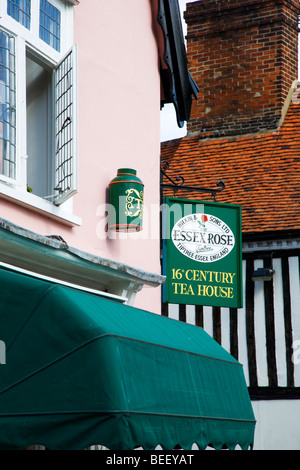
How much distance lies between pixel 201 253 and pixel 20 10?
4380 millimetres

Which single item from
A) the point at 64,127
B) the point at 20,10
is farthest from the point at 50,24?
the point at 64,127

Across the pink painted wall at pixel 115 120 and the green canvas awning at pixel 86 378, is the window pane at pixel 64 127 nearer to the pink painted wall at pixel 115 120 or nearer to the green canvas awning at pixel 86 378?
the pink painted wall at pixel 115 120

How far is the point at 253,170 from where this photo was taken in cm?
1675

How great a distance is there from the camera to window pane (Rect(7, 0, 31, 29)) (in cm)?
664

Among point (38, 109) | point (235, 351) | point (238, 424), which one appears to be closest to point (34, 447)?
point (238, 424)

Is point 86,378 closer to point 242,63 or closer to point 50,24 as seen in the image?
point 50,24

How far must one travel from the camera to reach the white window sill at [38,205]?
620 centimetres

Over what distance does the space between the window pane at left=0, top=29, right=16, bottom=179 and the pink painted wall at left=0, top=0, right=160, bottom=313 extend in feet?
1.73

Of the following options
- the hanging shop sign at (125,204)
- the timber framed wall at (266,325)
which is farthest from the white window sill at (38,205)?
the timber framed wall at (266,325)

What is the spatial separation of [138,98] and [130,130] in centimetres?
43

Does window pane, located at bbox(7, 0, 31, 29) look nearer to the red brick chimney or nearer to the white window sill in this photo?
the white window sill

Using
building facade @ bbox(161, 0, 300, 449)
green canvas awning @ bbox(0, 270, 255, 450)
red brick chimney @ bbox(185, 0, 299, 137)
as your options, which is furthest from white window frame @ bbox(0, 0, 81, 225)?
red brick chimney @ bbox(185, 0, 299, 137)

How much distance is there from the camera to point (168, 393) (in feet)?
18.2

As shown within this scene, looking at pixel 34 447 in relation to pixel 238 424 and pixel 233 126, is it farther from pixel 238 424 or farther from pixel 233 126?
pixel 233 126
